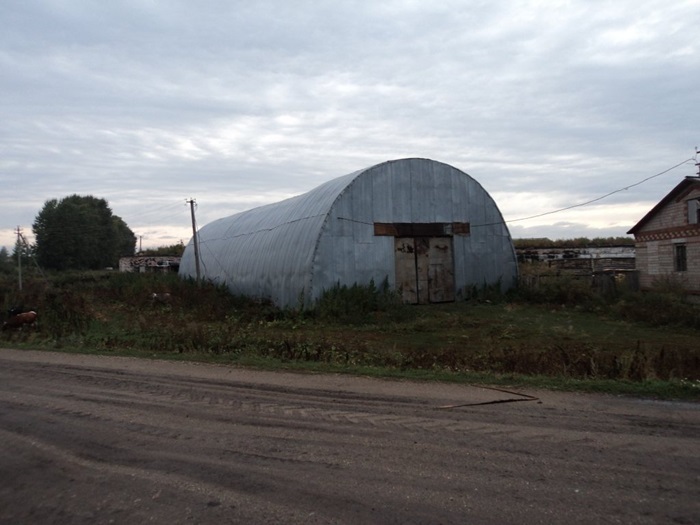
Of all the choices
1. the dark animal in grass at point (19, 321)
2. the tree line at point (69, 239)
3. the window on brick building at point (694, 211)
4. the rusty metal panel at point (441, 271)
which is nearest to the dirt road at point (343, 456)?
the dark animal in grass at point (19, 321)

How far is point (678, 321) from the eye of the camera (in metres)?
17.0

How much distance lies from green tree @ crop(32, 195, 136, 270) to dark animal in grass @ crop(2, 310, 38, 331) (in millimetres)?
60421

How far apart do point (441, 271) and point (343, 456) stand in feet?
62.3

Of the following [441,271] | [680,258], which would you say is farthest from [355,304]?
[680,258]

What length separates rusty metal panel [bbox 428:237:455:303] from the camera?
78.1ft

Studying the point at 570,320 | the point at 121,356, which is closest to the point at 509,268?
the point at 570,320

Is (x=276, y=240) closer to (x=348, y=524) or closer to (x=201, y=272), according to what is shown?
(x=201, y=272)

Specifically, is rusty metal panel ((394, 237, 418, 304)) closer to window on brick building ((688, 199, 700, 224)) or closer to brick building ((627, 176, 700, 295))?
Answer: brick building ((627, 176, 700, 295))

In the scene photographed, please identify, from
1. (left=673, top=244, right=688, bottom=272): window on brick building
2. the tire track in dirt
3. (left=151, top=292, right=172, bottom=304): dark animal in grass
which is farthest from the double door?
the tire track in dirt

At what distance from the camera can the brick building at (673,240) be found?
77.0ft

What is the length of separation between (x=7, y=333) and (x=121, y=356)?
7382mm

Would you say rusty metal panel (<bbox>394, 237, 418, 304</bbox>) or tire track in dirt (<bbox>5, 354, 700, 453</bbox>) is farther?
rusty metal panel (<bbox>394, 237, 418, 304</bbox>)

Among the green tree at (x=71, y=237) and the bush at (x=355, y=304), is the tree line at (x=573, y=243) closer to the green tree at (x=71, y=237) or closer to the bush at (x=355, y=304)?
the bush at (x=355, y=304)

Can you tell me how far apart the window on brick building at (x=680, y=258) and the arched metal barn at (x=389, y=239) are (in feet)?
22.3
